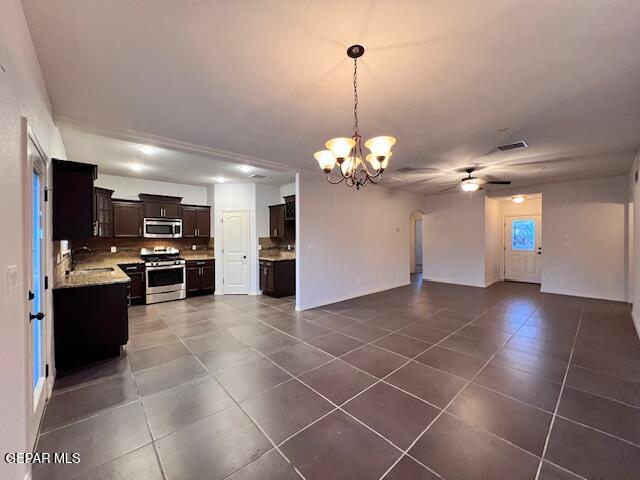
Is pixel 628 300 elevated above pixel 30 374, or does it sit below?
below

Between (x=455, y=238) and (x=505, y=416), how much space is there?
6321 mm

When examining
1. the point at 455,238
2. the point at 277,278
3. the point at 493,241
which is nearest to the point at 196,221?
the point at 277,278

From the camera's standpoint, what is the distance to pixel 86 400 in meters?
2.37

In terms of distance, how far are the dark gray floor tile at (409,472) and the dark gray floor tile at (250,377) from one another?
130cm

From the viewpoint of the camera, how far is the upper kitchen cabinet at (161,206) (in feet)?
19.4

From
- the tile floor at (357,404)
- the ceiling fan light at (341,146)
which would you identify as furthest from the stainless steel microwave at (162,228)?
the ceiling fan light at (341,146)

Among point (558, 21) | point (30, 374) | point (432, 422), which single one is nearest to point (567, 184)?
Result: point (558, 21)

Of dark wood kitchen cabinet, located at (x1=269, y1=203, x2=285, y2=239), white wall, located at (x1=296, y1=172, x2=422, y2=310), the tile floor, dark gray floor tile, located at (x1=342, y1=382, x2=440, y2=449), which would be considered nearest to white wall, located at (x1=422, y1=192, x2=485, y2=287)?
white wall, located at (x1=296, y1=172, x2=422, y2=310)

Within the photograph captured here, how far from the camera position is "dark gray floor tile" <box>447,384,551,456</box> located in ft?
6.18

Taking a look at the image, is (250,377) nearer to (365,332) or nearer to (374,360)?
(374,360)

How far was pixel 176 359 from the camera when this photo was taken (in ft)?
10.3

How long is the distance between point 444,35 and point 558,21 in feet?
2.13

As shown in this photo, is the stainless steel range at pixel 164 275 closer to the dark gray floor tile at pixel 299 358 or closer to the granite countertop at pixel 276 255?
the granite countertop at pixel 276 255

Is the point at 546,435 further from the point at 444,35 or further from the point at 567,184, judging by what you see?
the point at 567,184
